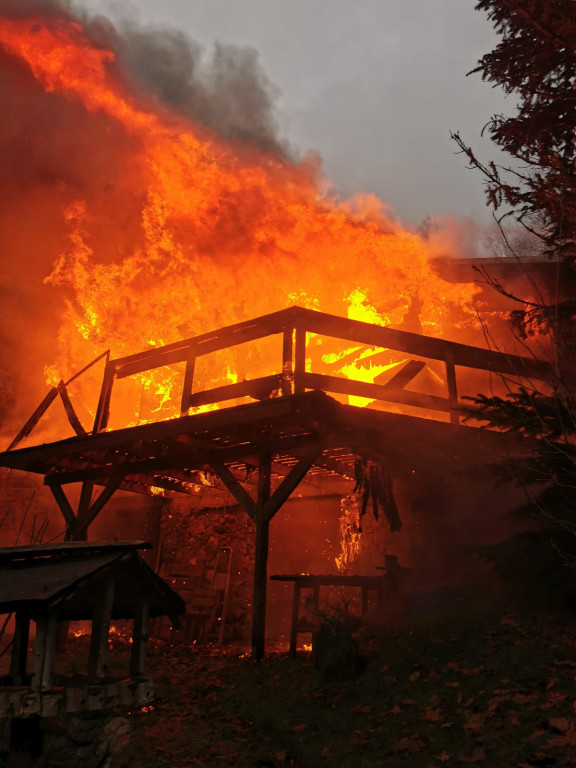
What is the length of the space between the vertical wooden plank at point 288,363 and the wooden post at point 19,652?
185 inches

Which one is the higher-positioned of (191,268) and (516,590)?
(191,268)

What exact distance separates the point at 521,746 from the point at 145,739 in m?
4.28

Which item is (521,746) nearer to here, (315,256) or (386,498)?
(386,498)

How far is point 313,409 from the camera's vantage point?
8477 millimetres

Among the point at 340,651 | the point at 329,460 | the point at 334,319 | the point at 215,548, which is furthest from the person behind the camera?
the point at 215,548

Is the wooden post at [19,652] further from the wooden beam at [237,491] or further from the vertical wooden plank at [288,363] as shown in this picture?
the vertical wooden plank at [288,363]

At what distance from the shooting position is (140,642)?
7.17m

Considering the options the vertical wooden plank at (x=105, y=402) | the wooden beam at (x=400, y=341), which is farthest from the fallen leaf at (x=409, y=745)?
the vertical wooden plank at (x=105, y=402)

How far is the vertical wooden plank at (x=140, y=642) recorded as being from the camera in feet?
23.3

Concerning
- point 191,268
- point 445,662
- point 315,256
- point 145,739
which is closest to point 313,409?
point 445,662

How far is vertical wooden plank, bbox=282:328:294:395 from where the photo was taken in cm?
900

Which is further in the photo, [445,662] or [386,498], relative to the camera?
[386,498]

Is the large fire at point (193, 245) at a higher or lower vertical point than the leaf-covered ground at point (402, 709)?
higher

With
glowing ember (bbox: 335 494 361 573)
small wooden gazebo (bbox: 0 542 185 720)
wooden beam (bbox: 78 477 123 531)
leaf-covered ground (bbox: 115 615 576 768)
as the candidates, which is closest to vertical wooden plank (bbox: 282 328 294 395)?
small wooden gazebo (bbox: 0 542 185 720)
